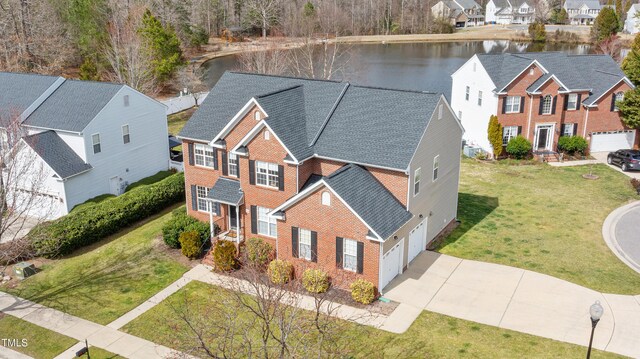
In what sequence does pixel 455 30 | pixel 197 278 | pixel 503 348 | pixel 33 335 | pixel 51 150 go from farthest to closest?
1. pixel 455 30
2. pixel 51 150
3. pixel 197 278
4. pixel 33 335
5. pixel 503 348

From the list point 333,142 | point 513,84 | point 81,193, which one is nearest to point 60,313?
point 81,193

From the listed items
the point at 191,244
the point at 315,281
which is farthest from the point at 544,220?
the point at 191,244

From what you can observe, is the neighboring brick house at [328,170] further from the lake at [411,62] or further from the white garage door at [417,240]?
the lake at [411,62]

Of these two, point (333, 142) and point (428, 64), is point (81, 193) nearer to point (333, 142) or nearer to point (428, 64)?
point (333, 142)

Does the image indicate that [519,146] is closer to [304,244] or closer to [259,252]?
[304,244]

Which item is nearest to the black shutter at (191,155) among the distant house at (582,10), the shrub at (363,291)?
the shrub at (363,291)

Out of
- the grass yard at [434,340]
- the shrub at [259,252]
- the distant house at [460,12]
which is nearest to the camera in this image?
the grass yard at [434,340]
